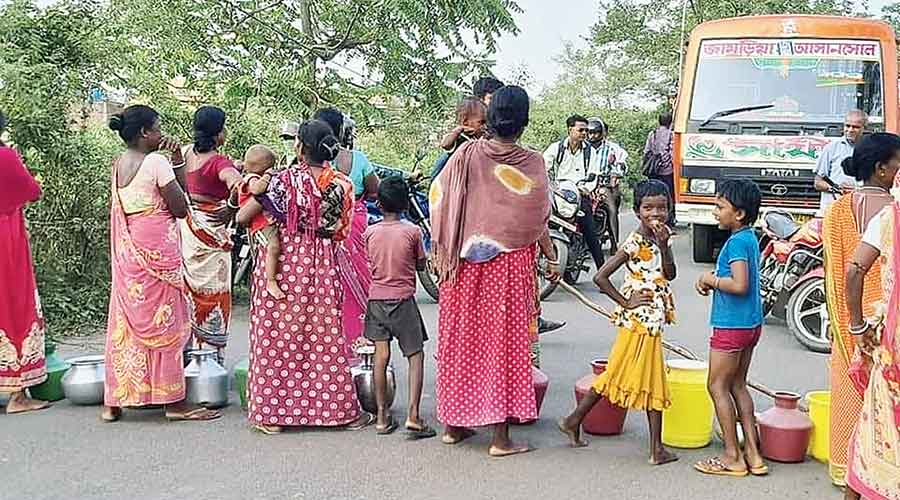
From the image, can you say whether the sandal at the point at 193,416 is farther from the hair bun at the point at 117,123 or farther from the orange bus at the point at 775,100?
the orange bus at the point at 775,100

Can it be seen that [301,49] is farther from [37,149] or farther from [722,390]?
[722,390]

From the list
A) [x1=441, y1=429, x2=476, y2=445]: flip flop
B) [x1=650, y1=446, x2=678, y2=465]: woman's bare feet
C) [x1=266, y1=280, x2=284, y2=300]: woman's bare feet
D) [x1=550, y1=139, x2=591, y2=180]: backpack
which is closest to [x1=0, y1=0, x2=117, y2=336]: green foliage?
[x1=266, y1=280, x2=284, y2=300]: woman's bare feet

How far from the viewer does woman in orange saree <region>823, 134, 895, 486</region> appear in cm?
405

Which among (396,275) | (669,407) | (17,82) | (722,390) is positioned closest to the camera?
(722,390)

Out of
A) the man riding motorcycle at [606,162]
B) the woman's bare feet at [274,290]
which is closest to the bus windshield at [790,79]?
the man riding motorcycle at [606,162]

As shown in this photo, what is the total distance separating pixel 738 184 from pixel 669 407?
3.62 feet

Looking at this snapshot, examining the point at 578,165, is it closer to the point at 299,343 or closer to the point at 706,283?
the point at 299,343

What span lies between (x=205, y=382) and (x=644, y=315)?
251cm

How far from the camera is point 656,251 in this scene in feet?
15.7

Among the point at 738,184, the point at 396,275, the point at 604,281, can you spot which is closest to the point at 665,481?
the point at 604,281

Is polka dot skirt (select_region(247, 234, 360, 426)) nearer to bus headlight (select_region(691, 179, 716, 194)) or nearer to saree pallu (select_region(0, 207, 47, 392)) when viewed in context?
saree pallu (select_region(0, 207, 47, 392))

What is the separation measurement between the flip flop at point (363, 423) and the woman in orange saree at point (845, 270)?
2355 millimetres

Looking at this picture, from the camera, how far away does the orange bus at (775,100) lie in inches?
426

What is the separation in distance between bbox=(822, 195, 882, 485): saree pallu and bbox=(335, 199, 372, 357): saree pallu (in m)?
2.76
